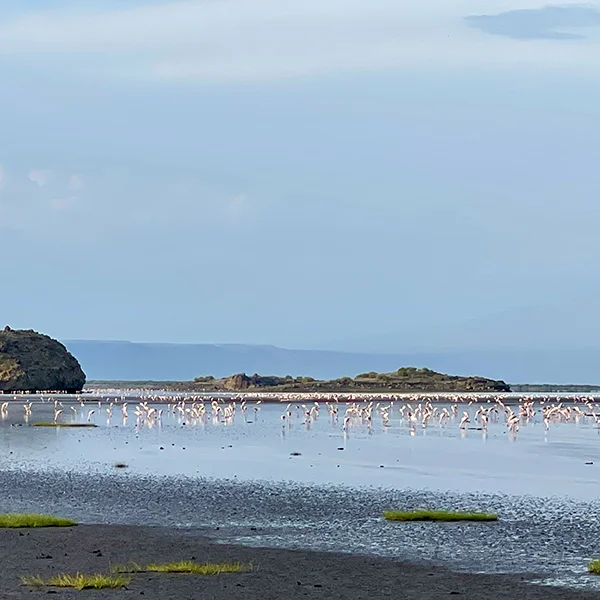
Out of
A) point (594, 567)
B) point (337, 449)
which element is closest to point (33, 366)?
point (337, 449)

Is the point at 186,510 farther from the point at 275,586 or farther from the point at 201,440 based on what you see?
the point at 201,440

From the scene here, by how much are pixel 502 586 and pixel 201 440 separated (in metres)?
51.0

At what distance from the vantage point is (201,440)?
7125 centimetres

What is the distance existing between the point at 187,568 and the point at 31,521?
797cm

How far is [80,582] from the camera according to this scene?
20375mm

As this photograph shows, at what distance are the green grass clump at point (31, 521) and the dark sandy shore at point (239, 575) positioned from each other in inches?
37.5

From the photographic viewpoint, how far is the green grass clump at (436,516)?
3100 centimetres

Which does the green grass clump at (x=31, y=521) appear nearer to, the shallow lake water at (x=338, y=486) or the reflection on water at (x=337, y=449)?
the shallow lake water at (x=338, y=486)

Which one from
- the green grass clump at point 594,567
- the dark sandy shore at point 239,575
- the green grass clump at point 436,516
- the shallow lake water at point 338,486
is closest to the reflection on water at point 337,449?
the shallow lake water at point 338,486

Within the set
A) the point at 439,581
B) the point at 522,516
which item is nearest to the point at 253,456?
the point at 522,516

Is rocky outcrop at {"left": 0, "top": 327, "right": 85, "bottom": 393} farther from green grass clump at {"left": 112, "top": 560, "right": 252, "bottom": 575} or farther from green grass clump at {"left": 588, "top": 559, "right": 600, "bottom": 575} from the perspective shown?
green grass clump at {"left": 588, "top": 559, "right": 600, "bottom": 575}

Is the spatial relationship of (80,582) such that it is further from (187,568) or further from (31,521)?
(31,521)

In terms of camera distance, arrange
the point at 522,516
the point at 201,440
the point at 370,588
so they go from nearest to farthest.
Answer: the point at 370,588 → the point at 522,516 → the point at 201,440

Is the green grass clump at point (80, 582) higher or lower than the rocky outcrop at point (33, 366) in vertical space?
lower
